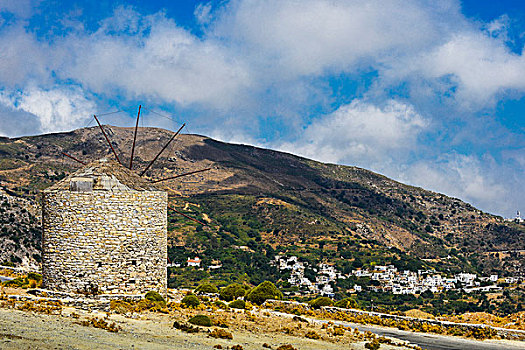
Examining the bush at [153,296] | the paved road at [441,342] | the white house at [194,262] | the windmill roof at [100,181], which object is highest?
the windmill roof at [100,181]

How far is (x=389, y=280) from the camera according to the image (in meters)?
79.9

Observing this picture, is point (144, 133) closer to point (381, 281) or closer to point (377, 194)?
point (377, 194)

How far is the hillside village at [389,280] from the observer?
73.9m

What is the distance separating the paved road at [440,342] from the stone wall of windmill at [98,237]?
7467 millimetres

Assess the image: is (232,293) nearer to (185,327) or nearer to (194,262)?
(185,327)

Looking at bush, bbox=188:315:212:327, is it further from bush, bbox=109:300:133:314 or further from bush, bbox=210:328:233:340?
bush, bbox=109:300:133:314

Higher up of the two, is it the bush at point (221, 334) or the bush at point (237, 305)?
the bush at point (237, 305)

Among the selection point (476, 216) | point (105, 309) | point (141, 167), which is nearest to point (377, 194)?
point (476, 216)

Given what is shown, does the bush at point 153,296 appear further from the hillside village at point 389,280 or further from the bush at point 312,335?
the hillside village at point 389,280

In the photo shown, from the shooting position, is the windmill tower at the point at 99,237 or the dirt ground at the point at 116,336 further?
the windmill tower at the point at 99,237

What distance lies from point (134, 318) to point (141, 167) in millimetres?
110054

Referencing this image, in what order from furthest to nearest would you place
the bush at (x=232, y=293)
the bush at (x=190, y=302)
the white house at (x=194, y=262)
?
the white house at (x=194, y=262)
the bush at (x=232, y=293)
the bush at (x=190, y=302)

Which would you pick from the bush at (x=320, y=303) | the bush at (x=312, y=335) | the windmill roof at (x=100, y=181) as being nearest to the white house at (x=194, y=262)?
the bush at (x=320, y=303)

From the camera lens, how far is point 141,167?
410ft
